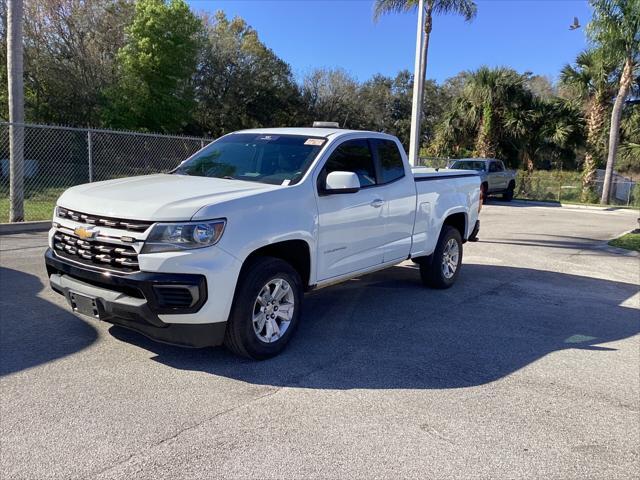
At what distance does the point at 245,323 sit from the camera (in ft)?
13.9

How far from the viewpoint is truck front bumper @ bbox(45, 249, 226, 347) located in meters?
3.88

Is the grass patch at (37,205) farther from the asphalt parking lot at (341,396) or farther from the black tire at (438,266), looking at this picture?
the black tire at (438,266)

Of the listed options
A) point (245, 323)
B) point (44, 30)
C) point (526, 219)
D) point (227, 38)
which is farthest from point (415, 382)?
point (227, 38)

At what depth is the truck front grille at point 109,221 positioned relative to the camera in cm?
394

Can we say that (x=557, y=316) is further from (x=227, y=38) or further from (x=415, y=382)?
(x=227, y=38)

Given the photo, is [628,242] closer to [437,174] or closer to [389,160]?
[437,174]

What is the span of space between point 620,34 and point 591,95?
6.25 m

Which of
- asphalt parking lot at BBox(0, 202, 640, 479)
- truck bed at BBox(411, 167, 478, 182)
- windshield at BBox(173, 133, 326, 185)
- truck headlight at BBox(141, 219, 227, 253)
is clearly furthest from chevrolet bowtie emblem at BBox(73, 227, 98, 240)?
truck bed at BBox(411, 167, 478, 182)

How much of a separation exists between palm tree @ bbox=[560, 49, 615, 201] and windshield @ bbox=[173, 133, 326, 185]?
27.0 meters

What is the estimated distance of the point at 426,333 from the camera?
18.0 feet

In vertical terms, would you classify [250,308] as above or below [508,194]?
below

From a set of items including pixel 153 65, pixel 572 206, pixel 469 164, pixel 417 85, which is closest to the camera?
pixel 417 85

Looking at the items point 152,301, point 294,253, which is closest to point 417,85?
point 294,253

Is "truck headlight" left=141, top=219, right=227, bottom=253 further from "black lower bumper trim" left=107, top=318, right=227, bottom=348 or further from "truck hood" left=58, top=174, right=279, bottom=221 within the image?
"black lower bumper trim" left=107, top=318, right=227, bottom=348
